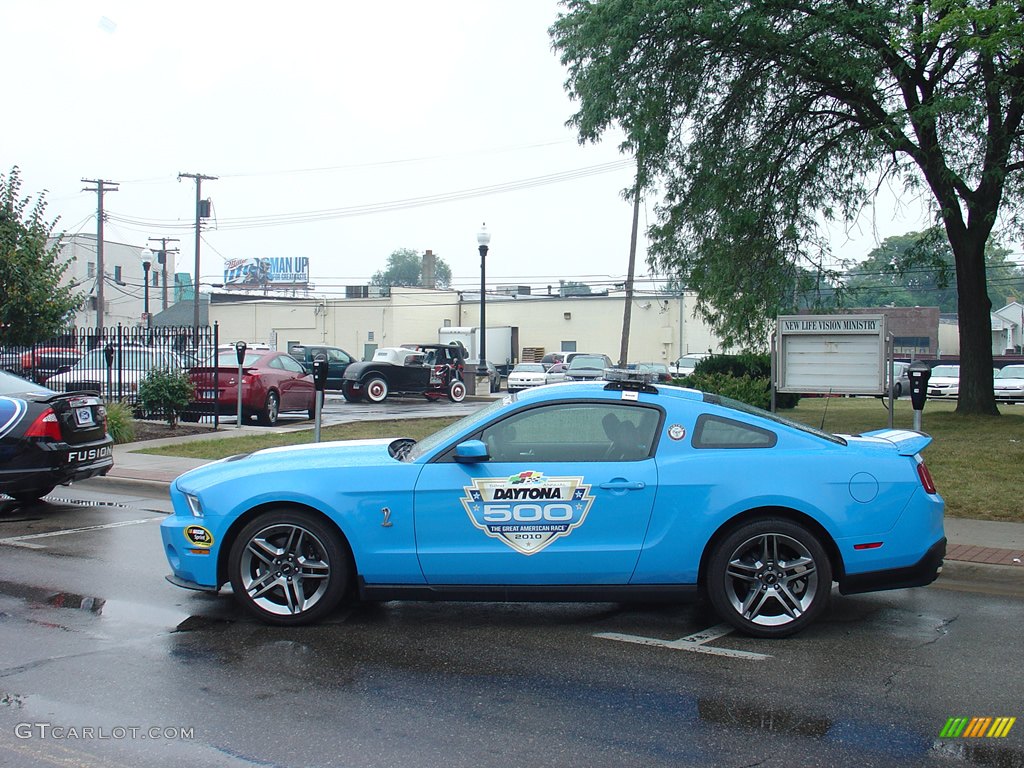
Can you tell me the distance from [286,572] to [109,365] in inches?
536

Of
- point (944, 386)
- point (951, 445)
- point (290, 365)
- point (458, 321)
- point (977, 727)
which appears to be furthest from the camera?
point (458, 321)

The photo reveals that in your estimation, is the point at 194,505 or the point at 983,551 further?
the point at 983,551

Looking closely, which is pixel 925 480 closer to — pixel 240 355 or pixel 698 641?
pixel 698 641

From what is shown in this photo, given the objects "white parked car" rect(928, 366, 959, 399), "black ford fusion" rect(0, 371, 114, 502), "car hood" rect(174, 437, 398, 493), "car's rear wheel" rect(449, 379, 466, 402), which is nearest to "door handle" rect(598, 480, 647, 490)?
"car hood" rect(174, 437, 398, 493)

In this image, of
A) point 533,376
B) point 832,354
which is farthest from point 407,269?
point 832,354

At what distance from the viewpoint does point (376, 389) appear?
28125 mm

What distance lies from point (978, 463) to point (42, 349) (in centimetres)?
1682

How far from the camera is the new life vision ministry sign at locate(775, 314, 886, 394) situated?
12.1m

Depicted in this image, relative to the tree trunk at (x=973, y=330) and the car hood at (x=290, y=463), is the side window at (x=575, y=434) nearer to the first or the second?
the car hood at (x=290, y=463)

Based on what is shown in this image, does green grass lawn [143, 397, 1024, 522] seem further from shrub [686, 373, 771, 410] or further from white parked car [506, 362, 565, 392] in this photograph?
white parked car [506, 362, 565, 392]

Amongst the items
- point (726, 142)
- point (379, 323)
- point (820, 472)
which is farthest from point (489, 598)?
point (379, 323)

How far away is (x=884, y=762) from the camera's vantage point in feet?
13.8

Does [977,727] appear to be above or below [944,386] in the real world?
below

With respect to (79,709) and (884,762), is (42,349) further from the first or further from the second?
(884,762)
